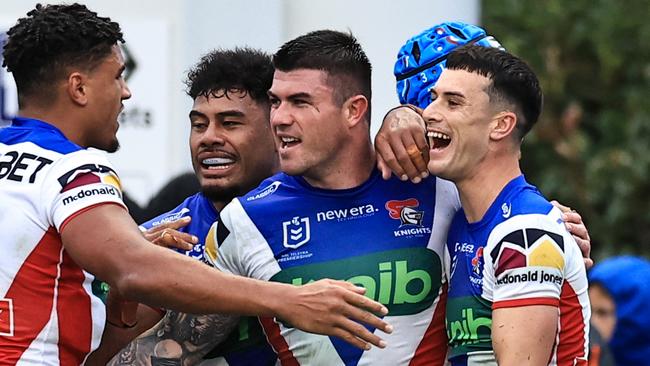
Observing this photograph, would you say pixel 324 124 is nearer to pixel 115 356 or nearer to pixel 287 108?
pixel 287 108

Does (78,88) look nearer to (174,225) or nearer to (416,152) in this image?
(174,225)

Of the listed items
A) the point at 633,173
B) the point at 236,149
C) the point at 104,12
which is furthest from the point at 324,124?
the point at 633,173

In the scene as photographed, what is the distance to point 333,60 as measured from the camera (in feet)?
17.5

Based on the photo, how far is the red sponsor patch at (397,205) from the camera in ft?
17.1

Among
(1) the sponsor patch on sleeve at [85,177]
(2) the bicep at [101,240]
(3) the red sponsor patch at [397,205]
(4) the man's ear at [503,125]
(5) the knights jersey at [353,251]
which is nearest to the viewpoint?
(2) the bicep at [101,240]

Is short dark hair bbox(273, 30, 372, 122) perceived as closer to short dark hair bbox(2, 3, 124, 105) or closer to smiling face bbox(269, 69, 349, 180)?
smiling face bbox(269, 69, 349, 180)

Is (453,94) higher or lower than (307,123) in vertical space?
higher

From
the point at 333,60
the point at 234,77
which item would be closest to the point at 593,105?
the point at 234,77

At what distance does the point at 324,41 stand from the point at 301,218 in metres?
0.69

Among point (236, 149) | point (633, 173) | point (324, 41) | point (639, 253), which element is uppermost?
→ point (324, 41)

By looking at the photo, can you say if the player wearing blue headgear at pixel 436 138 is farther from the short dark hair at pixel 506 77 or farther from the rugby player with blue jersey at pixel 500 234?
the short dark hair at pixel 506 77

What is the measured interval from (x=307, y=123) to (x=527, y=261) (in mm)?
1023

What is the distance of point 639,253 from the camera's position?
13.8m

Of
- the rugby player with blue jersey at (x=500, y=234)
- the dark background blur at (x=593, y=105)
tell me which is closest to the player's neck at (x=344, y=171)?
the rugby player with blue jersey at (x=500, y=234)
